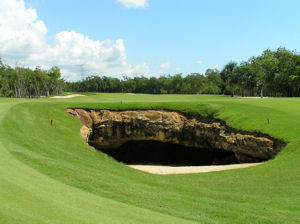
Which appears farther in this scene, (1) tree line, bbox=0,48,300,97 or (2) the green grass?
(1) tree line, bbox=0,48,300,97

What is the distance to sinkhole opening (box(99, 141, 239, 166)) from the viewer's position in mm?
31094

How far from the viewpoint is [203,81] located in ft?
348

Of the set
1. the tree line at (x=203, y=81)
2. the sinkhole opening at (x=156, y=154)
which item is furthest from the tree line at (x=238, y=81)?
the sinkhole opening at (x=156, y=154)

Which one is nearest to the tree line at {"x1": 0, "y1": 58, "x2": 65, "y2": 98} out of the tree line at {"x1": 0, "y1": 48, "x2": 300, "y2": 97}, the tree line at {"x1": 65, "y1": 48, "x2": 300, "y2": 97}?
the tree line at {"x1": 0, "y1": 48, "x2": 300, "y2": 97}

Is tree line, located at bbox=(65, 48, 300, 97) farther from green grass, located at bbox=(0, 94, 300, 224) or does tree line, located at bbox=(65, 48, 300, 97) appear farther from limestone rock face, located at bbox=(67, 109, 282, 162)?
green grass, located at bbox=(0, 94, 300, 224)

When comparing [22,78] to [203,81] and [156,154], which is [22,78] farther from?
[203,81]

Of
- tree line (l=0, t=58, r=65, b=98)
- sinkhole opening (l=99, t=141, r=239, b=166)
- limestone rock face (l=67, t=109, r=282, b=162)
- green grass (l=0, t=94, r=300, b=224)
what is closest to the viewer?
green grass (l=0, t=94, r=300, b=224)

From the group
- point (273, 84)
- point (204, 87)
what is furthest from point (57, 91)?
point (273, 84)

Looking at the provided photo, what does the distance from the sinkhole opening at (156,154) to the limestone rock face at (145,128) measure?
6.14 feet

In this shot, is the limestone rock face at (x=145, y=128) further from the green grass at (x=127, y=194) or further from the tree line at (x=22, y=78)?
the tree line at (x=22, y=78)

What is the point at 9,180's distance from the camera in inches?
272

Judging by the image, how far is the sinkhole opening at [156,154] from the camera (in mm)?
31094

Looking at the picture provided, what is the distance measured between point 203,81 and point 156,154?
254 ft

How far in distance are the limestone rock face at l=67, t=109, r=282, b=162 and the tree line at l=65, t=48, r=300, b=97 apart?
39.3 metres
